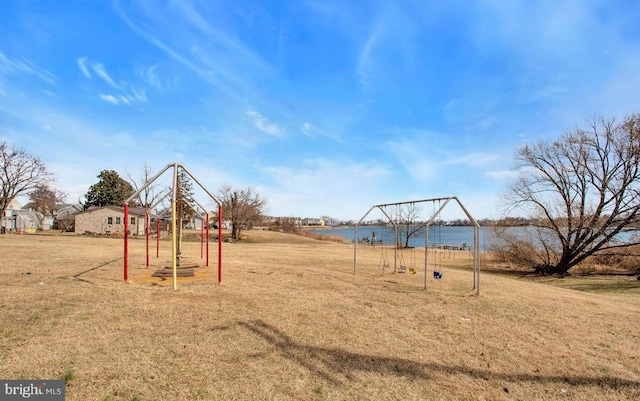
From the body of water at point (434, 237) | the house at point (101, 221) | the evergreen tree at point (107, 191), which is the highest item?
the evergreen tree at point (107, 191)

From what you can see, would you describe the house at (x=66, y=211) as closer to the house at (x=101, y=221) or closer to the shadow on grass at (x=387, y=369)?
the house at (x=101, y=221)

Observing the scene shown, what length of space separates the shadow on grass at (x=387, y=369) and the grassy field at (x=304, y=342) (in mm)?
23

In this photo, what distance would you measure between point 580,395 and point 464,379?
120 cm

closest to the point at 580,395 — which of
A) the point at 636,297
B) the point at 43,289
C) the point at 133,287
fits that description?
the point at 133,287

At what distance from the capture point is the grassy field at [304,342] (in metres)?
3.72

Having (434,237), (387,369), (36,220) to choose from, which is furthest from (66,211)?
(387,369)

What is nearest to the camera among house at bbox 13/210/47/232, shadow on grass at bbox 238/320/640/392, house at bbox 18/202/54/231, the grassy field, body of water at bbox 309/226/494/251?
the grassy field

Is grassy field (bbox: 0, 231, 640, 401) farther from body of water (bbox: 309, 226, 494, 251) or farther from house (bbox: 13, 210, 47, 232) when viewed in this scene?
house (bbox: 13, 210, 47, 232)

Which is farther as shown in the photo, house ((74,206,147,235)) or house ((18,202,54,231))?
house ((18,202,54,231))

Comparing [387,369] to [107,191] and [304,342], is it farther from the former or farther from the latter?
[107,191]

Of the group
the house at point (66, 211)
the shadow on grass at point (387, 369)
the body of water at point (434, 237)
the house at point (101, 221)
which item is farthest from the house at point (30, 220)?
the shadow on grass at point (387, 369)

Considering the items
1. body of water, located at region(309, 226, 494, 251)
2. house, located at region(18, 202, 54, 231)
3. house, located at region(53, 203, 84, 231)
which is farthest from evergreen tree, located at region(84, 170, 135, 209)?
body of water, located at region(309, 226, 494, 251)

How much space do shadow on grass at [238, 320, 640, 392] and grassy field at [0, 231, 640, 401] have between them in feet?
0.08

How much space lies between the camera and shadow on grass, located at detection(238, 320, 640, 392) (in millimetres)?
4062
